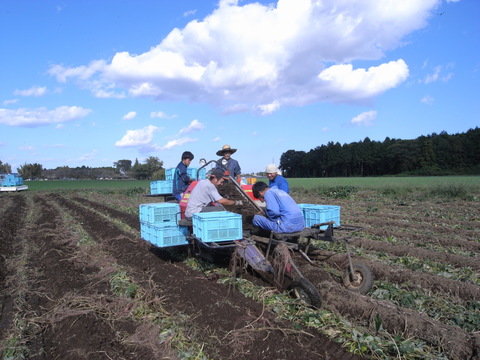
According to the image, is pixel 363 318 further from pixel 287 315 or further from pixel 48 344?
pixel 48 344

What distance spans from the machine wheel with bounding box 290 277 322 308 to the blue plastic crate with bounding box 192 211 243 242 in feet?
4.08

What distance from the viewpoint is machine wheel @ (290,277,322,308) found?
4324 mm

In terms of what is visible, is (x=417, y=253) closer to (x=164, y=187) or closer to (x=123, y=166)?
(x=164, y=187)

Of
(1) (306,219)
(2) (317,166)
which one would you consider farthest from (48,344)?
(2) (317,166)

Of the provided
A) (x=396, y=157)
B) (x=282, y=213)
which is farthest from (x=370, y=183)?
(x=396, y=157)

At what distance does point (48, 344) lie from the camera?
3.81 metres

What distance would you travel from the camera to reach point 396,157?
7244 centimetres

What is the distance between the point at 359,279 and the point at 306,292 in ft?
4.19

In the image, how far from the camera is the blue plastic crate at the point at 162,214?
6.65 meters

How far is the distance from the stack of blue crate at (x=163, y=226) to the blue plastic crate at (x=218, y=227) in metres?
1.15

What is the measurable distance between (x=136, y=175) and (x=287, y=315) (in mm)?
80192

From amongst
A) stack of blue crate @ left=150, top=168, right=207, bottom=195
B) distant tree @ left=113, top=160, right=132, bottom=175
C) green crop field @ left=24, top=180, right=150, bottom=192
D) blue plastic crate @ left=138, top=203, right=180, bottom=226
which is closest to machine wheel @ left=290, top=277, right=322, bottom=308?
blue plastic crate @ left=138, top=203, right=180, bottom=226

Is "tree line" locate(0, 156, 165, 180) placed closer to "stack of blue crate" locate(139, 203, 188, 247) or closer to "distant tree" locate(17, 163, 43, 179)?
"distant tree" locate(17, 163, 43, 179)

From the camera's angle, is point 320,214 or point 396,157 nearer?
point 320,214
